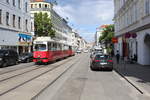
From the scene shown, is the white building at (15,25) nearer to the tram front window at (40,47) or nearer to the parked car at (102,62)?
the tram front window at (40,47)

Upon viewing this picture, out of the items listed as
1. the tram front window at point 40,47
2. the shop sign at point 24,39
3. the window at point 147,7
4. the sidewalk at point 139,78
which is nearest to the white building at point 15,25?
the shop sign at point 24,39

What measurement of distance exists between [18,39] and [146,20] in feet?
85.8

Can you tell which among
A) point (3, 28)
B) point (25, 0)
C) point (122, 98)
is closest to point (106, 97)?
point (122, 98)

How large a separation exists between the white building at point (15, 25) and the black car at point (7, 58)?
7671mm

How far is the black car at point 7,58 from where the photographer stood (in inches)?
1001

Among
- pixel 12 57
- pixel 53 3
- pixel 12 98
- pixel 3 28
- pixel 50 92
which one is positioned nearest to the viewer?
pixel 12 98

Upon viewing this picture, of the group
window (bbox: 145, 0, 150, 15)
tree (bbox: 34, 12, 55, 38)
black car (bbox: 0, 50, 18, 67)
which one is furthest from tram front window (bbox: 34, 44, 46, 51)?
tree (bbox: 34, 12, 55, 38)

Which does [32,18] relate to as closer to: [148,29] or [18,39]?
[18,39]

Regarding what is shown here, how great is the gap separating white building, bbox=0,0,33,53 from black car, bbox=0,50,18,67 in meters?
7.67

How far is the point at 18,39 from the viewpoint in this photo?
1697 inches

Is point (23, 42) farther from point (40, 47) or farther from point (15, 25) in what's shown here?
point (40, 47)

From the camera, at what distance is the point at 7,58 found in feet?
87.1

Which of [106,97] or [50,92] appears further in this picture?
[50,92]

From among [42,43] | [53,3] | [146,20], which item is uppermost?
[53,3]
